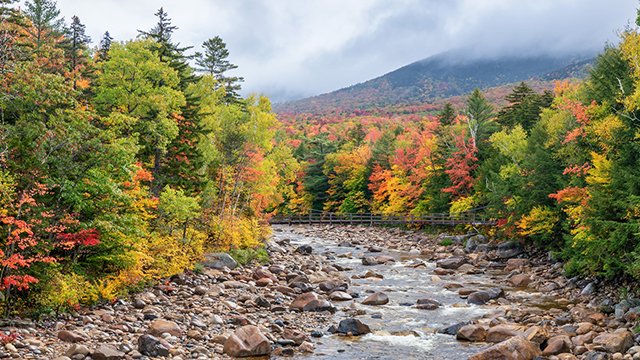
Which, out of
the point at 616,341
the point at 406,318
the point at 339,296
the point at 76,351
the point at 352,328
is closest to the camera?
the point at 76,351

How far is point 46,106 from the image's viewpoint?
594 inches

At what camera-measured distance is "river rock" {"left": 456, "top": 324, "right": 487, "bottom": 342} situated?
15.7 metres

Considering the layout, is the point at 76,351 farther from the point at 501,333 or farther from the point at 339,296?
the point at 339,296

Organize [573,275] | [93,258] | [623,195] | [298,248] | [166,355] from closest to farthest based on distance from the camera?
[166,355], [93,258], [623,195], [573,275], [298,248]

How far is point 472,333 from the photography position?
15.8 meters

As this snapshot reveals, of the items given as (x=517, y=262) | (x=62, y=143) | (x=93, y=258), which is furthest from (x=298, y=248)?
(x=62, y=143)

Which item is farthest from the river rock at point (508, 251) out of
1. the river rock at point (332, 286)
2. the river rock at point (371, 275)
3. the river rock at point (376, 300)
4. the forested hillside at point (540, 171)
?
the river rock at point (376, 300)

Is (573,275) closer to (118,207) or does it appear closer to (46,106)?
(118,207)

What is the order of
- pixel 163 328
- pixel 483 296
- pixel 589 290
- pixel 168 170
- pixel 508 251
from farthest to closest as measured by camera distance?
pixel 508 251, pixel 168 170, pixel 483 296, pixel 589 290, pixel 163 328

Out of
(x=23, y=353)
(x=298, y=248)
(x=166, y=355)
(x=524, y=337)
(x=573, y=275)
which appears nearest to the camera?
(x=23, y=353)

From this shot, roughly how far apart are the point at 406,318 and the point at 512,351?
19.1 feet

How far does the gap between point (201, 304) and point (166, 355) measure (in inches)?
217

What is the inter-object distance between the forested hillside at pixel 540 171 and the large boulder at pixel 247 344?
35.5ft

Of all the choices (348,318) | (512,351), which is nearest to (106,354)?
(348,318)
